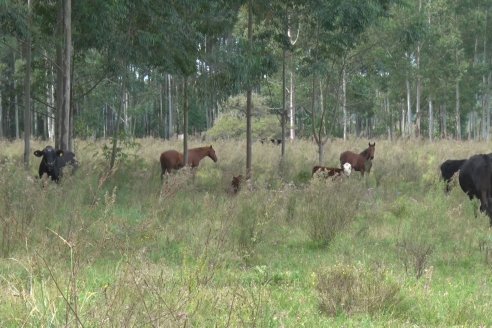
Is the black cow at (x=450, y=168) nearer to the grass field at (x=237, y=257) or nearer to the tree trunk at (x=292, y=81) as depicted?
the grass field at (x=237, y=257)

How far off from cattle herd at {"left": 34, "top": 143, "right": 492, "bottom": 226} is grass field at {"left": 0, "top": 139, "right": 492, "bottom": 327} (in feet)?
1.58

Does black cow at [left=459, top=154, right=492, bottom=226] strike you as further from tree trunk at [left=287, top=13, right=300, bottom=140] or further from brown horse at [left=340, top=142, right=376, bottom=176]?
tree trunk at [left=287, top=13, right=300, bottom=140]

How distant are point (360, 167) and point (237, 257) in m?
12.8

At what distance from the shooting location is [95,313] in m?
3.75

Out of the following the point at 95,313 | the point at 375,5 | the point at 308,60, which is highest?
the point at 375,5

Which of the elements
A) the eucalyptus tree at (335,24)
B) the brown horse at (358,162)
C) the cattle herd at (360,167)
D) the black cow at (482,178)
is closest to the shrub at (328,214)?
the cattle herd at (360,167)

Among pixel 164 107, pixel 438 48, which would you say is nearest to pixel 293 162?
pixel 438 48

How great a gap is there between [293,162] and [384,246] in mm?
11372

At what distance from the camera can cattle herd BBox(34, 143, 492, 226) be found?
11094 millimetres

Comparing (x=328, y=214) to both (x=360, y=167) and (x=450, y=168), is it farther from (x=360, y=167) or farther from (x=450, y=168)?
(x=360, y=167)

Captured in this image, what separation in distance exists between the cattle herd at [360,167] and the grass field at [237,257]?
0.48 meters

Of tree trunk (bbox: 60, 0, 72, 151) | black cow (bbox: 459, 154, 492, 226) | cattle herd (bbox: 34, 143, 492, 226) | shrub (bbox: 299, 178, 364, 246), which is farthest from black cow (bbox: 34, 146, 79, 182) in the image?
black cow (bbox: 459, 154, 492, 226)

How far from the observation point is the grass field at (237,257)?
14.1 feet

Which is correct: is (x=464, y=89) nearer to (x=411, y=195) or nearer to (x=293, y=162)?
(x=293, y=162)
